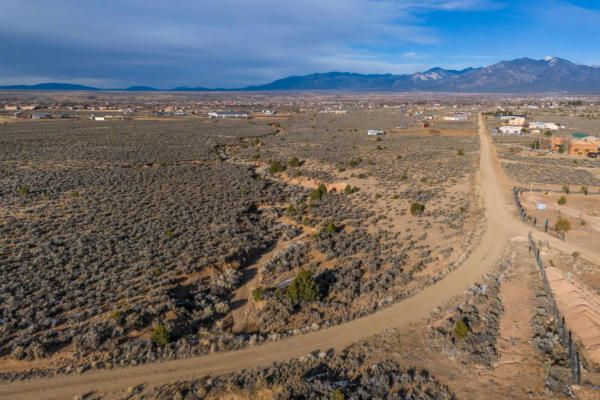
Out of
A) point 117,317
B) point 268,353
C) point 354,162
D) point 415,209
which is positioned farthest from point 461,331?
point 354,162

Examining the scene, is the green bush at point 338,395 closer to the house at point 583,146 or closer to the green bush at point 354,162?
the green bush at point 354,162

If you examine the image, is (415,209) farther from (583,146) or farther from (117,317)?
(583,146)

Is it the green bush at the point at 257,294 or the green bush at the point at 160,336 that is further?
the green bush at the point at 257,294

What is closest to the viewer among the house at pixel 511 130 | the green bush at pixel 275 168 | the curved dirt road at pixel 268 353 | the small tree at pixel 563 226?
the curved dirt road at pixel 268 353

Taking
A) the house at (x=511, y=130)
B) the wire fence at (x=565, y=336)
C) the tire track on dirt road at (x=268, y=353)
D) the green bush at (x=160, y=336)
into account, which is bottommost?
the tire track on dirt road at (x=268, y=353)

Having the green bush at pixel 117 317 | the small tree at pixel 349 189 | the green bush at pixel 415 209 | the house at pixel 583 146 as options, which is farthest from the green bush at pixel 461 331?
the house at pixel 583 146

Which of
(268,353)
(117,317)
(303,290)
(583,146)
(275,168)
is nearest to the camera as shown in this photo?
(268,353)

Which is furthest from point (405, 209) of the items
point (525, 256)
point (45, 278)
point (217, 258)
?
point (45, 278)

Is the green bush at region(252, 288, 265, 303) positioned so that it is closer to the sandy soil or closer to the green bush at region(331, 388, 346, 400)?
the green bush at region(331, 388, 346, 400)
